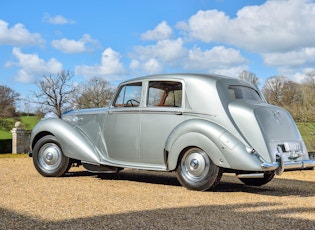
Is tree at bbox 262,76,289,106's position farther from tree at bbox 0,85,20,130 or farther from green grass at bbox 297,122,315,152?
tree at bbox 0,85,20,130

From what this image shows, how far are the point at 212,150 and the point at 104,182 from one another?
2.39 meters

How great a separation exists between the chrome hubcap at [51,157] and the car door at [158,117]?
1.92m

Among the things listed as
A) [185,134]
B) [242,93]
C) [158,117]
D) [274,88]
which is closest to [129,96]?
[158,117]

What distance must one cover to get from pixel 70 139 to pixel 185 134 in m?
2.49

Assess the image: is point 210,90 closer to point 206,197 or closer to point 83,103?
point 206,197

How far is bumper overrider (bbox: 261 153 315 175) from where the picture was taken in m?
6.35

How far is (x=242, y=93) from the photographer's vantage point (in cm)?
738

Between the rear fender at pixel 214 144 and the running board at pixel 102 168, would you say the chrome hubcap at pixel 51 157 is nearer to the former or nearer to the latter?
the running board at pixel 102 168

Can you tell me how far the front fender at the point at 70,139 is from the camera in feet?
26.7

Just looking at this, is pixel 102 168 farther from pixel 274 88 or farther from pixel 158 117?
pixel 274 88

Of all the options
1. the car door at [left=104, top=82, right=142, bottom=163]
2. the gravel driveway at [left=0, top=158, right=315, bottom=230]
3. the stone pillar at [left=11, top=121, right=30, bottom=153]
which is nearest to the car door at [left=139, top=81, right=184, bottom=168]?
the car door at [left=104, top=82, right=142, bottom=163]

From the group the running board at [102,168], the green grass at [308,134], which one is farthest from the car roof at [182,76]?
the green grass at [308,134]

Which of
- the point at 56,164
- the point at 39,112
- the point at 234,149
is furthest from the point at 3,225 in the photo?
the point at 39,112

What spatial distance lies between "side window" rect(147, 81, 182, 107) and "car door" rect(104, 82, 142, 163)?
A: 228 millimetres
